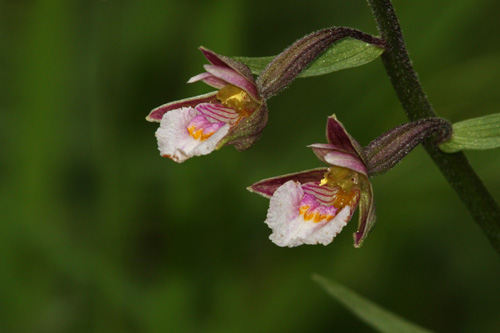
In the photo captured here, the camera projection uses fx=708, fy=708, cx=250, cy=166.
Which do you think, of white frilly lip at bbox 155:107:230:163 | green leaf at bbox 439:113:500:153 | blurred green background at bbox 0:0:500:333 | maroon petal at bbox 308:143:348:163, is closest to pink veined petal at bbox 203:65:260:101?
white frilly lip at bbox 155:107:230:163

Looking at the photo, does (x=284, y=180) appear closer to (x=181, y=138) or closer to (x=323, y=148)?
(x=323, y=148)

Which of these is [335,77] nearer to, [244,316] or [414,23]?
[414,23]

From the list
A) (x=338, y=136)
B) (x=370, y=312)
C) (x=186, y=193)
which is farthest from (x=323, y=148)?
(x=186, y=193)

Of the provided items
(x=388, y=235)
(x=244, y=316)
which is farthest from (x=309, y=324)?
(x=388, y=235)

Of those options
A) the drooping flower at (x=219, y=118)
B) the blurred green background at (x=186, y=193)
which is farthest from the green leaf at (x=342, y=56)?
the blurred green background at (x=186, y=193)

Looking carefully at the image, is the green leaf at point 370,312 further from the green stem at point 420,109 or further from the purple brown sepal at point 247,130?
the purple brown sepal at point 247,130

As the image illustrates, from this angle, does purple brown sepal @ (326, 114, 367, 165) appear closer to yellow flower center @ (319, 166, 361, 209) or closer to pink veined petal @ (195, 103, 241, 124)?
yellow flower center @ (319, 166, 361, 209)
